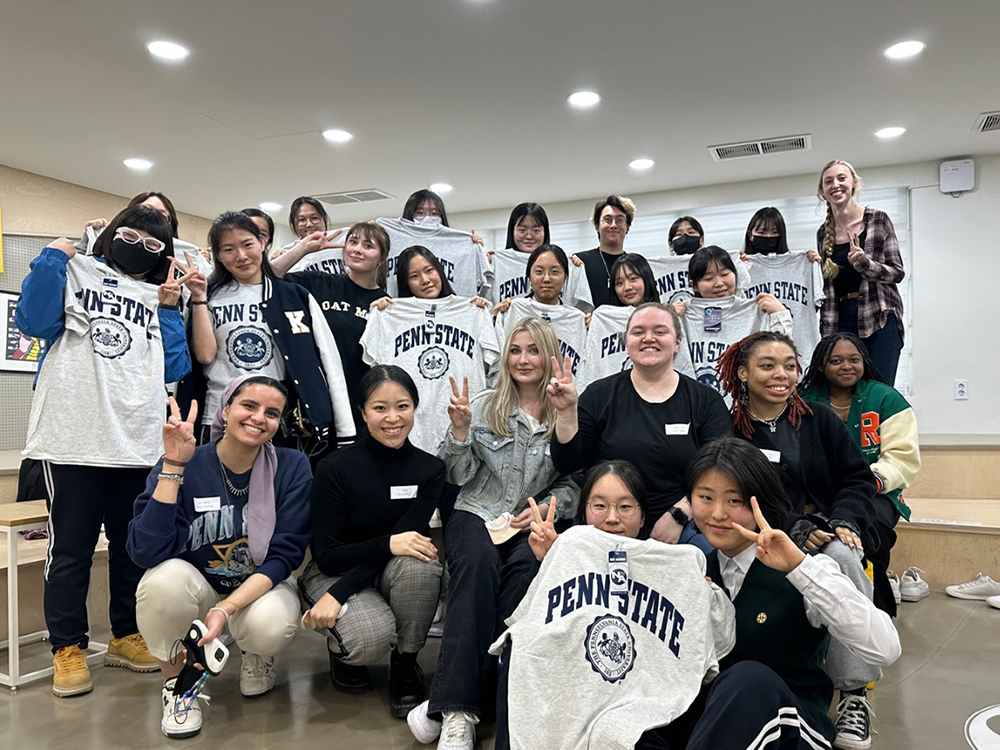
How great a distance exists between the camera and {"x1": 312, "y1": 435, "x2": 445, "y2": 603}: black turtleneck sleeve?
251 cm

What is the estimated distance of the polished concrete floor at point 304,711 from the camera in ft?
7.39

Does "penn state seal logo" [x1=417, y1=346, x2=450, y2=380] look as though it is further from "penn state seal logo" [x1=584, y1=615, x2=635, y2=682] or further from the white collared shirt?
the white collared shirt

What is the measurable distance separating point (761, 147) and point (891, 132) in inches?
38.8

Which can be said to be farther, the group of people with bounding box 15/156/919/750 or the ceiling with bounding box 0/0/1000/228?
the ceiling with bounding box 0/0/1000/228

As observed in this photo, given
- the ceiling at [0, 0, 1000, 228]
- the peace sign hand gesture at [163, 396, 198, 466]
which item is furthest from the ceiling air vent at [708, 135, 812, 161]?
the peace sign hand gesture at [163, 396, 198, 466]

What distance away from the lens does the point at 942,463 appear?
545 centimetres

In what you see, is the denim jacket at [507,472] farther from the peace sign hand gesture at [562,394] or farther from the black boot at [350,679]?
the black boot at [350,679]

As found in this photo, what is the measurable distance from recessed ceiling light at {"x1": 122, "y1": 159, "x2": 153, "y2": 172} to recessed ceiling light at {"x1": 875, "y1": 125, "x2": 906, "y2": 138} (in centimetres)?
619

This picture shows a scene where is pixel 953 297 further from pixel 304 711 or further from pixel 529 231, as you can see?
pixel 304 711

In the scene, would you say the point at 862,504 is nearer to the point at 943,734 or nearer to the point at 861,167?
the point at 943,734

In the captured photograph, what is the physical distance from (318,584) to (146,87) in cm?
401

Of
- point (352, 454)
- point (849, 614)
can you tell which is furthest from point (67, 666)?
point (849, 614)

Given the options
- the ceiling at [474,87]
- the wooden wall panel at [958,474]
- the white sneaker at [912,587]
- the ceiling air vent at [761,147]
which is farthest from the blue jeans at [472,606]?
the ceiling air vent at [761,147]

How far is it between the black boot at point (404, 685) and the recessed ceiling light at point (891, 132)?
560 centimetres
